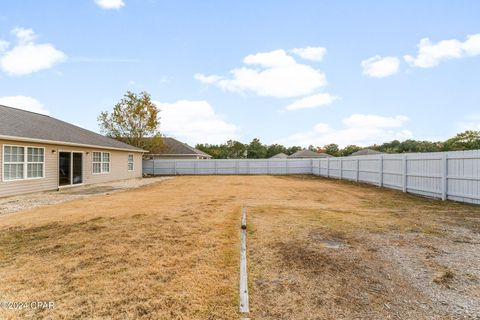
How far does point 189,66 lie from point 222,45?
9.53ft

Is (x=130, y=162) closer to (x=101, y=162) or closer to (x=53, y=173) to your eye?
(x=101, y=162)

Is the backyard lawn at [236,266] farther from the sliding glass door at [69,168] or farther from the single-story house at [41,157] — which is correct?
the sliding glass door at [69,168]

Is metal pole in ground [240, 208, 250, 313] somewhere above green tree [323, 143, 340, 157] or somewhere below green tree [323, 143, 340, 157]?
below

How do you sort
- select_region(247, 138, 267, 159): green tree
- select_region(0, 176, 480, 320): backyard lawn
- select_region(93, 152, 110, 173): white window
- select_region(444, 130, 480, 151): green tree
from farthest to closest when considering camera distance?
1. select_region(247, 138, 267, 159): green tree
2. select_region(444, 130, 480, 151): green tree
3. select_region(93, 152, 110, 173): white window
4. select_region(0, 176, 480, 320): backyard lawn

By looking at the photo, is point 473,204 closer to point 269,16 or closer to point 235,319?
point 235,319

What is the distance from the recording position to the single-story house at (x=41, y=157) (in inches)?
429

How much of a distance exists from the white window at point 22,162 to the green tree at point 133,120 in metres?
15.7

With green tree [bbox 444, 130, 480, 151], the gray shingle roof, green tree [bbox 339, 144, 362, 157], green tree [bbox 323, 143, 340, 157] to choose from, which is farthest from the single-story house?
green tree [bbox 323, 143, 340, 157]

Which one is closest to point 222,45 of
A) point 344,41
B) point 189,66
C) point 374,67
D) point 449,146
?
point 189,66

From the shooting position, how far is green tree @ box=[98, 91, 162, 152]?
2756cm

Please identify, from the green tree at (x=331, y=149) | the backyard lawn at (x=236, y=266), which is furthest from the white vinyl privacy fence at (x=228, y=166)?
the green tree at (x=331, y=149)

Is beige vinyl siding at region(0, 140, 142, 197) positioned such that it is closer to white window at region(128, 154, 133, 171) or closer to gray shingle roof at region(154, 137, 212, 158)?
white window at region(128, 154, 133, 171)

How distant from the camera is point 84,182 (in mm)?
15742

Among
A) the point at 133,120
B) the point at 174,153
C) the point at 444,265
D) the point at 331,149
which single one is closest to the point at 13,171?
the point at 444,265
